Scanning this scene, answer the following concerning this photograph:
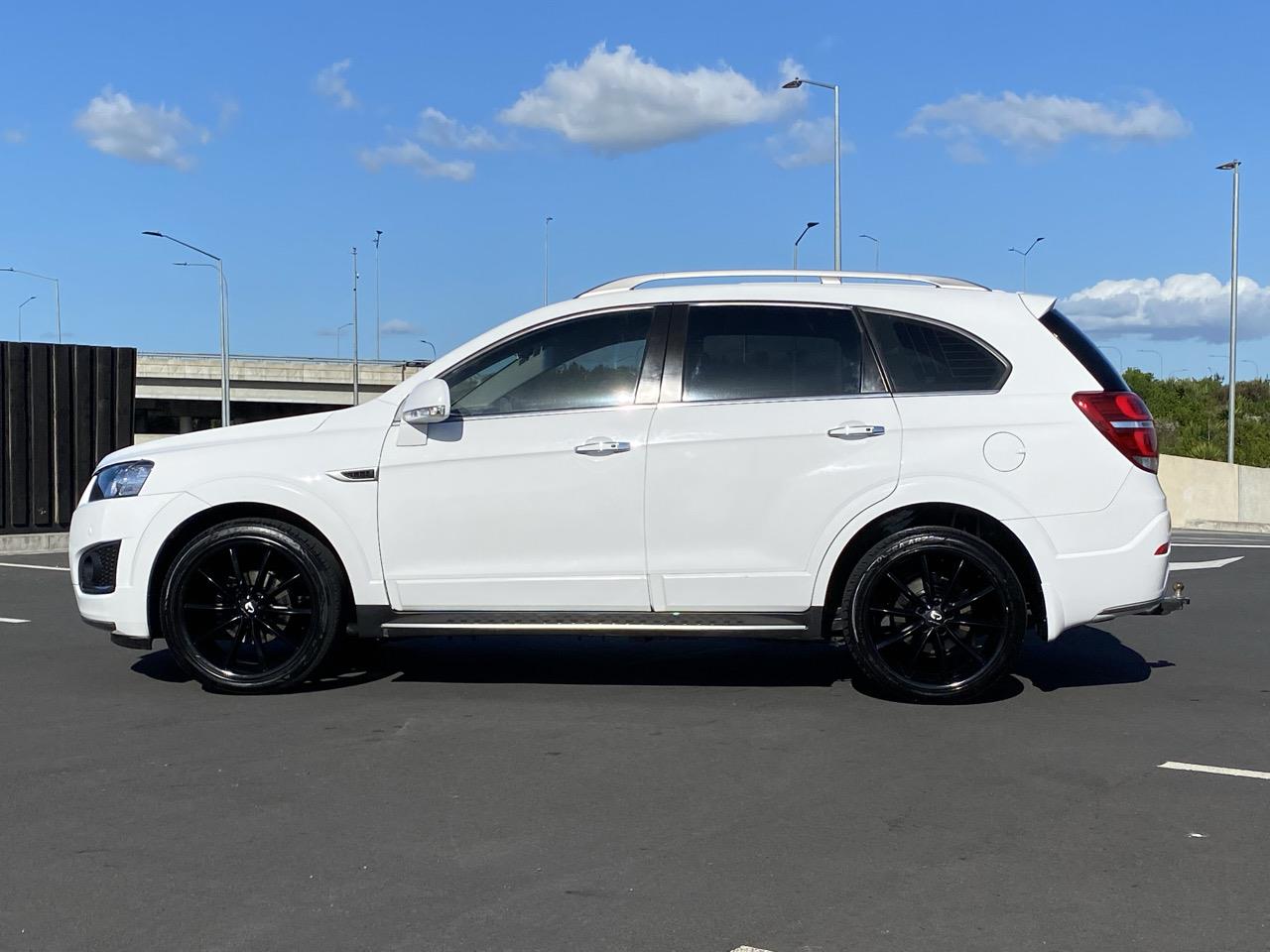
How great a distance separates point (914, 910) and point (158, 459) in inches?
172

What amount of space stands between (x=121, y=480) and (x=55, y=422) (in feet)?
34.6

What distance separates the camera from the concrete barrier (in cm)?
2938

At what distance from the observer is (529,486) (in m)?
6.28

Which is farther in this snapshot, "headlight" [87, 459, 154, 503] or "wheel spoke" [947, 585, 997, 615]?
"headlight" [87, 459, 154, 503]

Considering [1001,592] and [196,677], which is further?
[196,677]

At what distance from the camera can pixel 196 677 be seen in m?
6.71

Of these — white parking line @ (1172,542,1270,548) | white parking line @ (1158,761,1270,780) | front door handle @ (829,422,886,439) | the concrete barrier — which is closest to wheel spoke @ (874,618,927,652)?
front door handle @ (829,422,886,439)

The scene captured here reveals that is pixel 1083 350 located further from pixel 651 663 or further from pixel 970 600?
pixel 651 663

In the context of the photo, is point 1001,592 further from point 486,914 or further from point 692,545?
point 486,914

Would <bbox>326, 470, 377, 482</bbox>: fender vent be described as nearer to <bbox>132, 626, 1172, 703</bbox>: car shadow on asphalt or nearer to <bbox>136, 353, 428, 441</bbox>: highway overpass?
<bbox>132, 626, 1172, 703</bbox>: car shadow on asphalt

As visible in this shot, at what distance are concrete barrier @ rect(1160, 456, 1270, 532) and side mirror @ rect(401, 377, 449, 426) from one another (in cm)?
2572

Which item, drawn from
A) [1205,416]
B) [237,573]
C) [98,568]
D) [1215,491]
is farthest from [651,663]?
[1205,416]

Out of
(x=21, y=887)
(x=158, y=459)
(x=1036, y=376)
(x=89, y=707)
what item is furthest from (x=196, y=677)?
(x=1036, y=376)

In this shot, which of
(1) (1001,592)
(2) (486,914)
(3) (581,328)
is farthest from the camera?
(3) (581,328)
